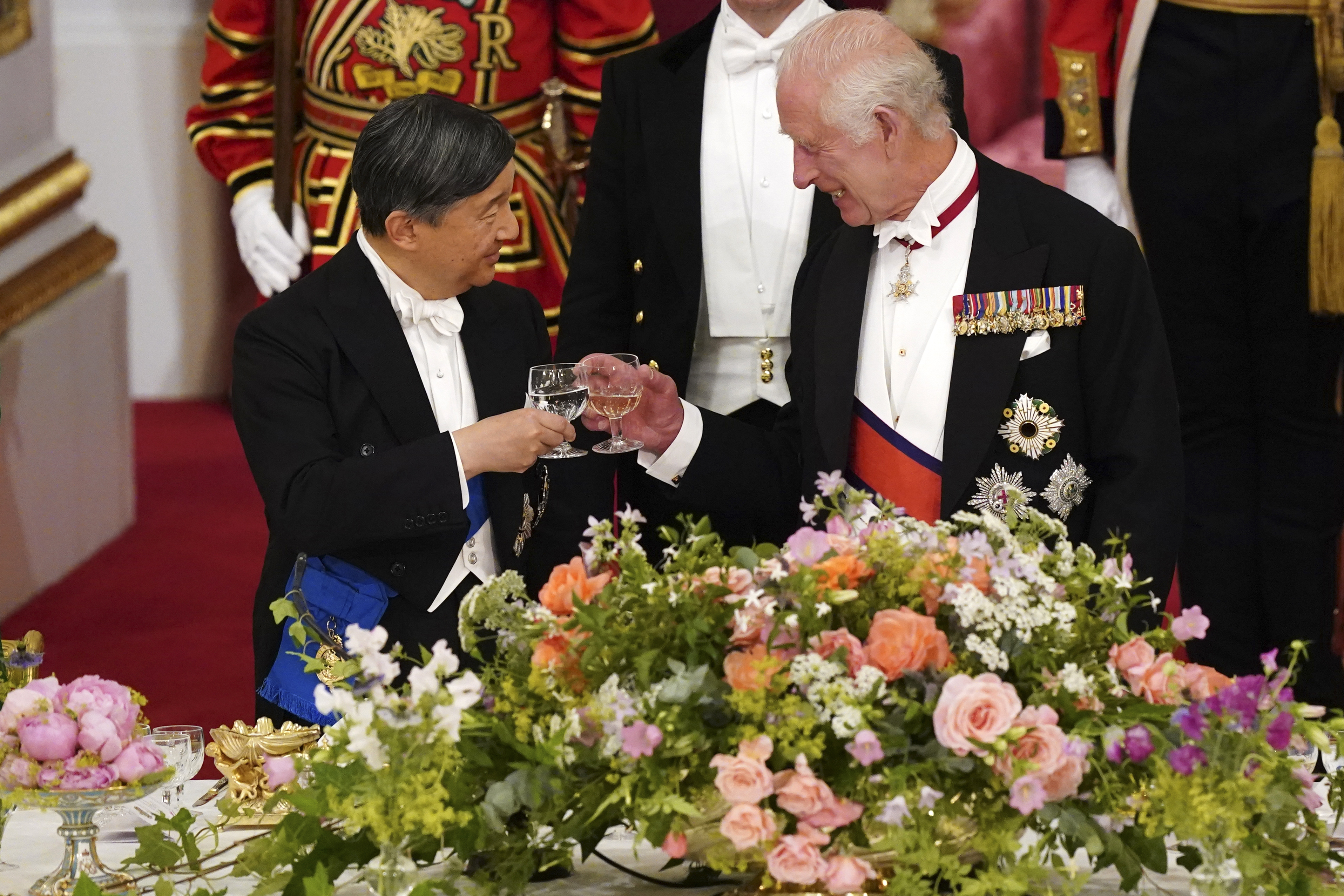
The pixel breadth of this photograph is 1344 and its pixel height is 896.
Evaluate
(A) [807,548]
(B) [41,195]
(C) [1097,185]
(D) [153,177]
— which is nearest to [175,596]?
(B) [41,195]

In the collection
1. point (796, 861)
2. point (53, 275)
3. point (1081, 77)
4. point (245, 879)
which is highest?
point (1081, 77)

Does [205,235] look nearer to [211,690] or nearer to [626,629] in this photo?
[211,690]

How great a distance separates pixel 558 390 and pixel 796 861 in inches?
37.3

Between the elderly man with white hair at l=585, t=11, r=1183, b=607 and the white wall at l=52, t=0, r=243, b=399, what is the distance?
144 inches

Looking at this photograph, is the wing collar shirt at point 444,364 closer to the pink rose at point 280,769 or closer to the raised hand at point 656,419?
the raised hand at point 656,419

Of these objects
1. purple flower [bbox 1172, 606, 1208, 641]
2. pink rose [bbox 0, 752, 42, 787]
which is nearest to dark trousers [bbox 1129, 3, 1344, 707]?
purple flower [bbox 1172, 606, 1208, 641]

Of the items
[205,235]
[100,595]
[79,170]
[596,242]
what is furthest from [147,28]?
[596,242]

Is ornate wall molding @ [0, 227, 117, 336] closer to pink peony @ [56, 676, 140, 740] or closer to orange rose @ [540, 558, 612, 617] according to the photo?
pink peony @ [56, 676, 140, 740]

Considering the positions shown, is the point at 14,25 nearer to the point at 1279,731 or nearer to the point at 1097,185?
the point at 1097,185

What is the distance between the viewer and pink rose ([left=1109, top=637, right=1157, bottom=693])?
152 centimetres

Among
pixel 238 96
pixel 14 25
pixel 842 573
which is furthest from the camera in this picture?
pixel 14 25

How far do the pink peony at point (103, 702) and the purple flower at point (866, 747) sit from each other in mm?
722

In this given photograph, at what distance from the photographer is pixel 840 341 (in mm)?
2393

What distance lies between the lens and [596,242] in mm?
2885
